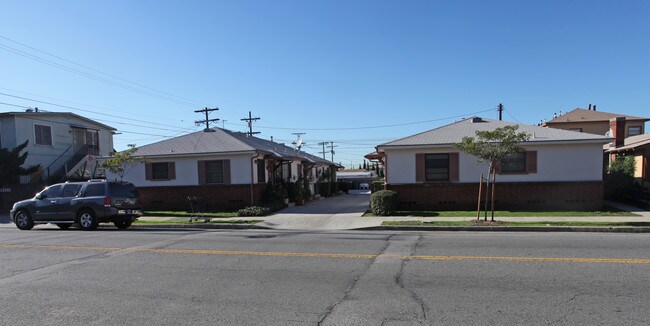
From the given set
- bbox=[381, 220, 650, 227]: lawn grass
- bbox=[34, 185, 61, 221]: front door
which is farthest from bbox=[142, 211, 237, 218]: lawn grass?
bbox=[381, 220, 650, 227]: lawn grass

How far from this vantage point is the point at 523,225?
1378 centimetres

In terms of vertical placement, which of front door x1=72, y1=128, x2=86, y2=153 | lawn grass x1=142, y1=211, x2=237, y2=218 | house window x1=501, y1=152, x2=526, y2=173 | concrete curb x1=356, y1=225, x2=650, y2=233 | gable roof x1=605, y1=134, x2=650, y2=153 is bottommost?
lawn grass x1=142, y1=211, x2=237, y2=218

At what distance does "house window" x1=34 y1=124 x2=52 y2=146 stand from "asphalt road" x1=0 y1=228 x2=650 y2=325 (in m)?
22.1

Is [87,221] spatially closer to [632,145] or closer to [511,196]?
[511,196]

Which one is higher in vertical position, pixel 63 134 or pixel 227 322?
pixel 63 134

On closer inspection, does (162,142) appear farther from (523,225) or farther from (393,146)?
(523,225)

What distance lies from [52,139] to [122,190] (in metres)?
18.4

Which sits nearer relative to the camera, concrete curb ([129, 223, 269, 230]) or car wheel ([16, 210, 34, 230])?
car wheel ([16, 210, 34, 230])

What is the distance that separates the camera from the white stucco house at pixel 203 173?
2150 centimetres

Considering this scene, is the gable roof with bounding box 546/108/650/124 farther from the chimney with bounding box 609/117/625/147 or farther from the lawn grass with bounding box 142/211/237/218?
the lawn grass with bounding box 142/211/237/218

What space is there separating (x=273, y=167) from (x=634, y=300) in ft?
69.5

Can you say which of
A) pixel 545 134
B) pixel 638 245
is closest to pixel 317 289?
pixel 638 245

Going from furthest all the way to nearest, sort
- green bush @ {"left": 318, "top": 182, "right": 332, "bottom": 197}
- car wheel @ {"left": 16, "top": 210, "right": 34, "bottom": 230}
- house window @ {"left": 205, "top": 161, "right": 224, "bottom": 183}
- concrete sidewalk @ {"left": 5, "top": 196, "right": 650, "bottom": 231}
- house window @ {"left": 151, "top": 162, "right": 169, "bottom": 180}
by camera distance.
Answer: green bush @ {"left": 318, "top": 182, "right": 332, "bottom": 197}, house window @ {"left": 151, "top": 162, "right": 169, "bottom": 180}, house window @ {"left": 205, "top": 161, "right": 224, "bottom": 183}, car wheel @ {"left": 16, "top": 210, "right": 34, "bottom": 230}, concrete sidewalk @ {"left": 5, "top": 196, "right": 650, "bottom": 231}

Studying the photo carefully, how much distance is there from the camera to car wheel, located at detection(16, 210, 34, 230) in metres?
15.8
